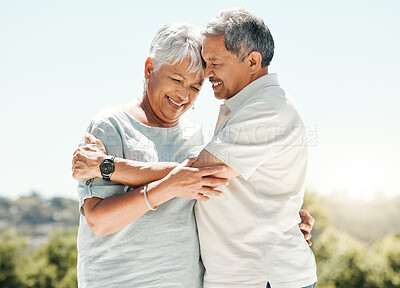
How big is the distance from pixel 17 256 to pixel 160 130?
2024cm

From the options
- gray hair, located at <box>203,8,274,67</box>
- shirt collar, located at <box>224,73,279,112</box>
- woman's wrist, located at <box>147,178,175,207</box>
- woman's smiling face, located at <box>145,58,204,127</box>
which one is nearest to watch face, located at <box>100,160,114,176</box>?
woman's wrist, located at <box>147,178,175,207</box>

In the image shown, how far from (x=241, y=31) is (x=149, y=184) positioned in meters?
0.91

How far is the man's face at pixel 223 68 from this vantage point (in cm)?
222

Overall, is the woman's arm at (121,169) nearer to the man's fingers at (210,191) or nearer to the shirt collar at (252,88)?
the man's fingers at (210,191)

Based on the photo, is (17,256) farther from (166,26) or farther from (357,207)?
(357,207)

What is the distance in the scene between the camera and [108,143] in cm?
224

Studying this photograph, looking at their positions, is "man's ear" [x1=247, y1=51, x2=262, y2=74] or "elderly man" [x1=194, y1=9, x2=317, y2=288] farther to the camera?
"man's ear" [x1=247, y1=51, x2=262, y2=74]

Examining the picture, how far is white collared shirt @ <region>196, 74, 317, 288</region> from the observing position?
6.50 feet

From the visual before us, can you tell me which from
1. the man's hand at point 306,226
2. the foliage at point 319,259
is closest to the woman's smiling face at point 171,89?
the man's hand at point 306,226

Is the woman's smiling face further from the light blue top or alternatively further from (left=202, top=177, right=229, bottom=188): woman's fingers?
(left=202, top=177, right=229, bottom=188): woman's fingers

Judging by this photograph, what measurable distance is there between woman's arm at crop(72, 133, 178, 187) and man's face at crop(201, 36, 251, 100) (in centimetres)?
53

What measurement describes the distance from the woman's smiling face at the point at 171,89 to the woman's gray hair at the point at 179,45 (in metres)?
0.03

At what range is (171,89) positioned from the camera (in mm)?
2482

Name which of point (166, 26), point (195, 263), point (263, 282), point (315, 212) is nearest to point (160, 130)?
point (166, 26)
